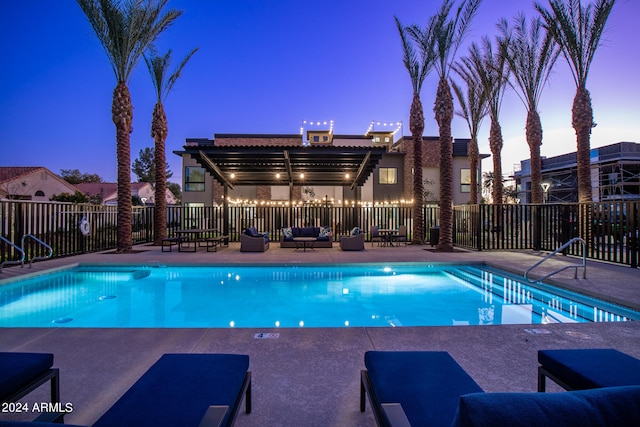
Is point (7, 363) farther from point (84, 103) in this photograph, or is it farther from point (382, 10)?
point (84, 103)

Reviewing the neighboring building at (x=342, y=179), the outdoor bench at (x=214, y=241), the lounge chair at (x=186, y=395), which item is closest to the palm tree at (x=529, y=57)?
the neighboring building at (x=342, y=179)

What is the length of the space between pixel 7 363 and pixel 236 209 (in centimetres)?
1561

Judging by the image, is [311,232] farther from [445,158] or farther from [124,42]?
[124,42]

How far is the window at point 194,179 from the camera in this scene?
23953 mm

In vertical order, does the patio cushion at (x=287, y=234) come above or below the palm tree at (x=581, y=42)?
below

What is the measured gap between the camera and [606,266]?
8.45m

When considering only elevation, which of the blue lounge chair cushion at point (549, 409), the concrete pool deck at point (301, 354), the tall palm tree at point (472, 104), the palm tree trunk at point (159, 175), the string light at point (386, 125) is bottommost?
the concrete pool deck at point (301, 354)

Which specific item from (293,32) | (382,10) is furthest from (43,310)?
(293,32)

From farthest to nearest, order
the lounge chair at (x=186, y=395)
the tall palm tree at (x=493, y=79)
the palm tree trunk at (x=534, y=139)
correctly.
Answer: the tall palm tree at (x=493, y=79)
the palm tree trunk at (x=534, y=139)
the lounge chair at (x=186, y=395)

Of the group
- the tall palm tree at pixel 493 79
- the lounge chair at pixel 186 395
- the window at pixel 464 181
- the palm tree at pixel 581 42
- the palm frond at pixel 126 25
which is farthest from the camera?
the window at pixel 464 181

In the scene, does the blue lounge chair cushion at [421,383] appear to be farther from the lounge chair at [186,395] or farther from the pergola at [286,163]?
the pergola at [286,163]

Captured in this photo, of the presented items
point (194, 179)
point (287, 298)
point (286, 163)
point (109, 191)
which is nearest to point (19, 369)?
point (287, 298)

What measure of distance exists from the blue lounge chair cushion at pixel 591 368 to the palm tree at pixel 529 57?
1340cm

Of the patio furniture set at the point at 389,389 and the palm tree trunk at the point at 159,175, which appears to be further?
the palm tree trunk at the point at 159,175
